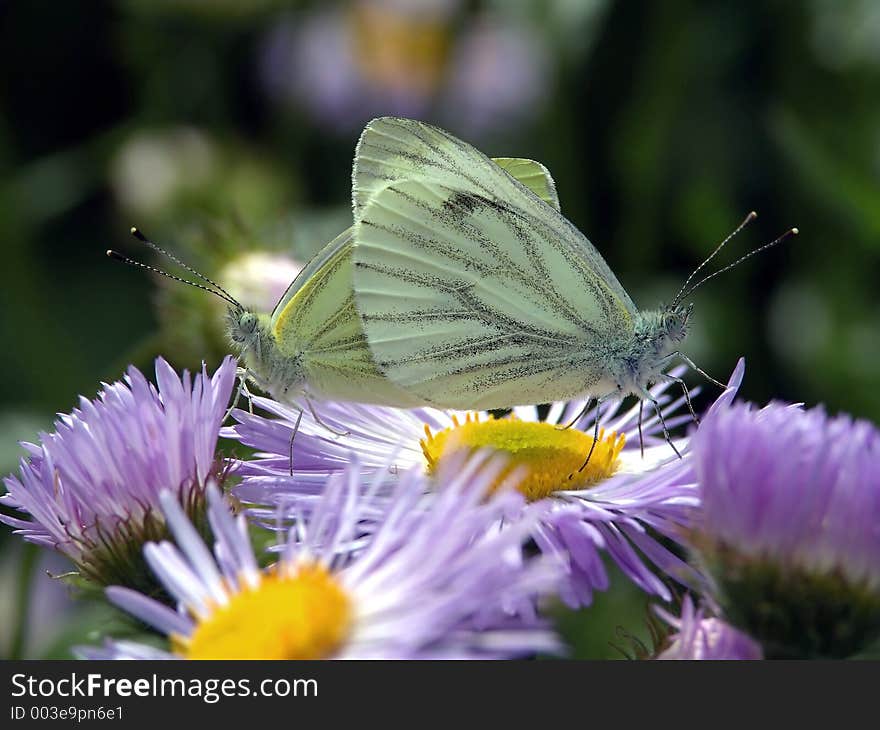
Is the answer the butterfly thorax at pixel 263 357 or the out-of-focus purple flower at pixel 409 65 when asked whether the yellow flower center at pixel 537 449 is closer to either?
the butterfly thorax at pixel 263 357

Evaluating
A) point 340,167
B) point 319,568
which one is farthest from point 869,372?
point 319,568

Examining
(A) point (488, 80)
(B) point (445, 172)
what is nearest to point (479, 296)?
(B) point (445, 172)

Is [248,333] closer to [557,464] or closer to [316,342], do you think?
[316,342]

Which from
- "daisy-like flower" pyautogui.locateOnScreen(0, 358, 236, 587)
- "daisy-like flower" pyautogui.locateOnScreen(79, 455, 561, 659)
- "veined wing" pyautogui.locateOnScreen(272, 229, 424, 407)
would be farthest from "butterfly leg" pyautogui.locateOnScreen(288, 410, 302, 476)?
"daisy-like flower" pyautogui.locateOnScreen(79, 455, 561, 659)

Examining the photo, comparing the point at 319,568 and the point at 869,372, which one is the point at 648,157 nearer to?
the point at 869,372

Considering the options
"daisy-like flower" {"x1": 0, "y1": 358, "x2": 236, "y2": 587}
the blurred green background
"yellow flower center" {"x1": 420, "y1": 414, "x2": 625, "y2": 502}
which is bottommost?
"daisy-like flower" {"x1": 0, "y1": 358, "x2": 236, "y2": 587}

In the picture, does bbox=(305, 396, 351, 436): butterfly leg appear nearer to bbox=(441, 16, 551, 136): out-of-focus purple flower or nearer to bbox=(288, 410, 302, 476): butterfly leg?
bbox=(288, 410, 302, 476): butterfly leg
